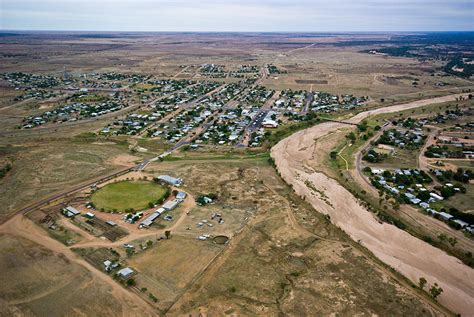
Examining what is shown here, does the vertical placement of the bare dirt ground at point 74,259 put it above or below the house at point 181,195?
below

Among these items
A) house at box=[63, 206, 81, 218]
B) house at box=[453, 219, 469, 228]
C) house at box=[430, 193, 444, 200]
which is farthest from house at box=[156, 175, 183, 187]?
house at box=[453, 219, 469, 228]

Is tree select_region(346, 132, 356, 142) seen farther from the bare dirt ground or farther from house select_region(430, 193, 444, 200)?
the bare dirt ground

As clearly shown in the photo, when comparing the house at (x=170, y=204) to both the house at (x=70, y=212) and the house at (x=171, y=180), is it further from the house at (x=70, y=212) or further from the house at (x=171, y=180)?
the house at (x=70, y=212)

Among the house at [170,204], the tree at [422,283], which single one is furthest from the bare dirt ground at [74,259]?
the tree at [422,283]

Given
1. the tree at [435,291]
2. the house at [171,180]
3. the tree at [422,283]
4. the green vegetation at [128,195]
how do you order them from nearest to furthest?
1. the tree at [435,291]
2. the tree at [422,283]
3. the green vegetation at [128,195]
4. the house at [171,180]

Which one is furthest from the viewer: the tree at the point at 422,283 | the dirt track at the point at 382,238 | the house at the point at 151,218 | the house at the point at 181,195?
the house at the point at 181,195

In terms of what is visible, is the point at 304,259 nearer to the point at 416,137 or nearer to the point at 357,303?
the point at 357,303

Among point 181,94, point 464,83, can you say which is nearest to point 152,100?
point 181,94
